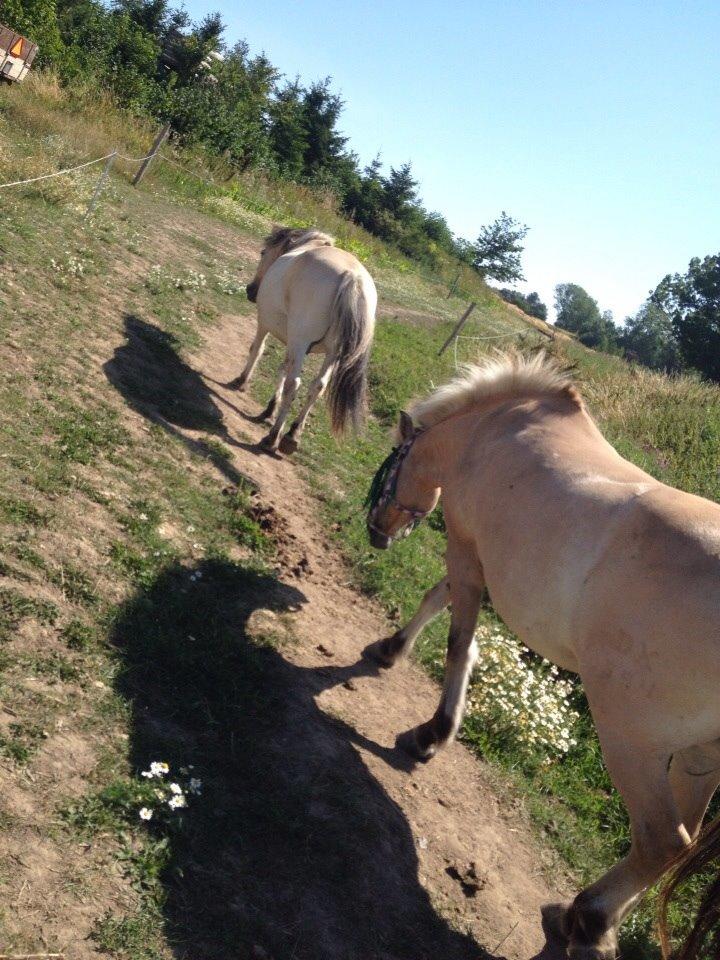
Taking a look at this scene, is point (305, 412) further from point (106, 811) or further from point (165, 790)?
point (106, 811)

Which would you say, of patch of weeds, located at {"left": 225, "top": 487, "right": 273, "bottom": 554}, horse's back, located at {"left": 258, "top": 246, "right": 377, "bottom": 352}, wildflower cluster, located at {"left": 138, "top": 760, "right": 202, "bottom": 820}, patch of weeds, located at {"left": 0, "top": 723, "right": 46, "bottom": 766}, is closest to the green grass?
patch of weeds, located at {"left": 225, "top": 487, "right": 273, "bottom": 554}

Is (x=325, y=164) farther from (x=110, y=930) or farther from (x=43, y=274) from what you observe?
(x=110, y=930)

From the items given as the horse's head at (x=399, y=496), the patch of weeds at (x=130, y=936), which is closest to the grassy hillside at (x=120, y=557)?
the patch of weeds at (x=130, y=936)

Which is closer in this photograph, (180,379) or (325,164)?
(180,379)

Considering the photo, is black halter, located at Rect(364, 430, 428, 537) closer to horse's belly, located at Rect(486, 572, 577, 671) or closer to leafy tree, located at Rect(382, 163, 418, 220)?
horse's belly, located at Rect(486, 572, 577, 671)

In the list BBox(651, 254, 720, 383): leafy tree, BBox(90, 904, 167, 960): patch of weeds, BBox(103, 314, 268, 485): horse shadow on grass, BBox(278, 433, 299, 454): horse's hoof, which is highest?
BBox(651, 254, 720, 383): leafy tree

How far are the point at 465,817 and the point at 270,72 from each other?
47746mm

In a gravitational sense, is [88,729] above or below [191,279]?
below

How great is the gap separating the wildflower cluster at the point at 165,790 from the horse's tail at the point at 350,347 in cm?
526

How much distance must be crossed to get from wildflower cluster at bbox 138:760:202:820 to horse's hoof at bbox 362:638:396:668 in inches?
85.3

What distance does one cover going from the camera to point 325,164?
44688mm

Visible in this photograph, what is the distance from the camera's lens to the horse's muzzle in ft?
19.9

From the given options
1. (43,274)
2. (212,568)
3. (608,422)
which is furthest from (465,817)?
(608,422)

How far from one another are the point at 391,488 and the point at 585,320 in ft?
414
